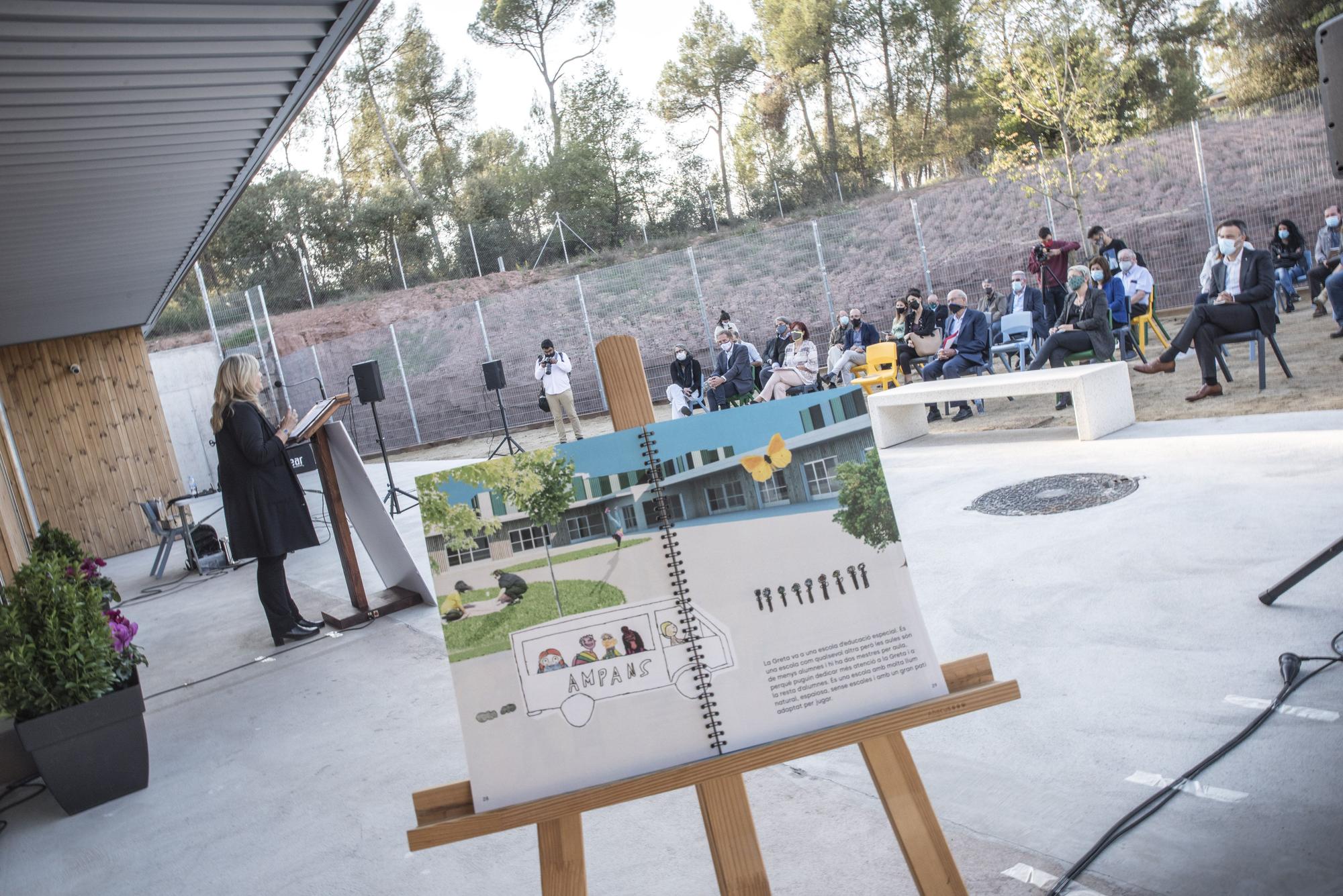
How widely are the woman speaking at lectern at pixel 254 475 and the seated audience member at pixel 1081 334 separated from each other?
Answer: 19.1ft

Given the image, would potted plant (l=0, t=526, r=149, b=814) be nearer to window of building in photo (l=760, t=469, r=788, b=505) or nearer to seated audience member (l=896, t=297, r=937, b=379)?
window of building in photo (l=760, t=469, r=788, b=505)

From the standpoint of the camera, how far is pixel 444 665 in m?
4.62

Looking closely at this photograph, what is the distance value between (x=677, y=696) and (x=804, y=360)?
9074 millimetres

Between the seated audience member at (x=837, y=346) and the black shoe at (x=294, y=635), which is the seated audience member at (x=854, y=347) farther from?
A: the black shoe at (x=294, y=635)

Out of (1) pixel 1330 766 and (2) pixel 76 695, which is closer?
(1) pixel 1330 766

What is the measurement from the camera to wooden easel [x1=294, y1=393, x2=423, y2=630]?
5.68 metres

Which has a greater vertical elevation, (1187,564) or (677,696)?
(677,696)

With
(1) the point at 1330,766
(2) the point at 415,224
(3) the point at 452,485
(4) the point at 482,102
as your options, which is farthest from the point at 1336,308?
(4) the point at 482,102

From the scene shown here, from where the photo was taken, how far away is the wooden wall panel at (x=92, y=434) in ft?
39.1

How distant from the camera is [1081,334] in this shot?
793 cm

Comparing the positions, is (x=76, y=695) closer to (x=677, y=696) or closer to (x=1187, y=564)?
(x=677, y=696)

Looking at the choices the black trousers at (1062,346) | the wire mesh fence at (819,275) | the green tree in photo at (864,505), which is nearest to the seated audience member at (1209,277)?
the black trousers at (1062,346)

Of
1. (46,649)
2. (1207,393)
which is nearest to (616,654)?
(46,649)

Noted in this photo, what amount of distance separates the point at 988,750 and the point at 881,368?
7.87 meters
